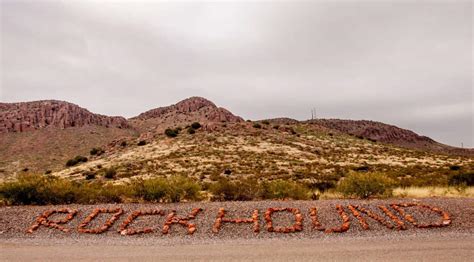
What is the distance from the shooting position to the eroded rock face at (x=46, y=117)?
91125 mm

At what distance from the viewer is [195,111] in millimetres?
108375

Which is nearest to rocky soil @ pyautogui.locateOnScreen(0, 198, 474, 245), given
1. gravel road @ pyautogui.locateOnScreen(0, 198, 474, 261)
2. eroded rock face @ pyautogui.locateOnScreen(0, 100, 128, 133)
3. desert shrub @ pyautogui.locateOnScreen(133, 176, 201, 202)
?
gravel road @ pyautogui.locateOnScreen(0, 198, 474, 261)

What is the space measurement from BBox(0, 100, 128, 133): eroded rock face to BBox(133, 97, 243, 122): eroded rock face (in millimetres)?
12640

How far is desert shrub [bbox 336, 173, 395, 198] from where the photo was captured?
55.5ft

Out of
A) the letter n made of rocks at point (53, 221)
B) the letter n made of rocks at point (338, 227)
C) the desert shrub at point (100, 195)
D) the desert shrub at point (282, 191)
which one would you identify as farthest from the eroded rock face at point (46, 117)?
the letter n made of rocks at point (338, 227)

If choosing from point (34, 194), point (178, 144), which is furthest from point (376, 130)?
point (34, 194)

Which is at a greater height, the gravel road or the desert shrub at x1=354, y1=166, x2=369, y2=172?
the desert shrub at x1=354, y1=166, x2=369, y2=172

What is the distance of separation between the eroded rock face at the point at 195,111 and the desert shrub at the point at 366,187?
8131cm

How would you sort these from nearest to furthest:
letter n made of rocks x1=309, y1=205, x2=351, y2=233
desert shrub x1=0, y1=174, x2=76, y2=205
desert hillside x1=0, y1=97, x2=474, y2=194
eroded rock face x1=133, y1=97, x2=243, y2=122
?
letter n made of rocks x1=309, y1=205, x2=351, y2=233 → desert shrub x1=0, y1=174, x2=76, y2=205 → desert hillside x1=0, y1=97, x2=474, y2=194 → eroded rock face x1=133, y1=97, x2=243, y2=122

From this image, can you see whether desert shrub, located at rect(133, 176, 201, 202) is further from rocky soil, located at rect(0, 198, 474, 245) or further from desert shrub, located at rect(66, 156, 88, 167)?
desert shrub, located at rect(66, 156, 88, 167)

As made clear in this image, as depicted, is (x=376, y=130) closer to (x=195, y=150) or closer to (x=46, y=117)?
(x=195, y=150)

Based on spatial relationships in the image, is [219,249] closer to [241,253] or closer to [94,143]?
[241,253]

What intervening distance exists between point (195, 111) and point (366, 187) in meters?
93.3

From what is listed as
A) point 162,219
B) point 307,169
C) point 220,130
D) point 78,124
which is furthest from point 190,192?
point 78,124
